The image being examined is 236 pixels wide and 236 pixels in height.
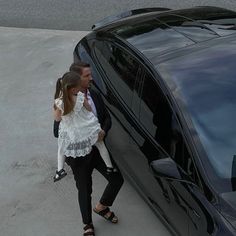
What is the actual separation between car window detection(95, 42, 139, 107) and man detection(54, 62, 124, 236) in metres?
0.35

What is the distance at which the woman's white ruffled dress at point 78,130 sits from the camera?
4047mm

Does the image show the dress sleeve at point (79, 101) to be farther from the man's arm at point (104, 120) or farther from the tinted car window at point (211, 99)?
the tinted car window at point (211, 99)

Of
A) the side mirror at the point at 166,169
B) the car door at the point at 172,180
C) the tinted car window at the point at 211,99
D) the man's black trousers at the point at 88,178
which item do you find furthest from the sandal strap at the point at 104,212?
the tinted car window at the point at 211,99

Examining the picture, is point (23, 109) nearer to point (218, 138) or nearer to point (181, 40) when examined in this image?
point (181, 40)

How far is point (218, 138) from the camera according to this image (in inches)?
149

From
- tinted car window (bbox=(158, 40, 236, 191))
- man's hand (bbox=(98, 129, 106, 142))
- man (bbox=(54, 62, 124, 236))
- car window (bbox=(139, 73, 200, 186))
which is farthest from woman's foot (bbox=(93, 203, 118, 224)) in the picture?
tinted car window (bbox=(158, 40, 236, 191))

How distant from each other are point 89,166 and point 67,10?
5662mm

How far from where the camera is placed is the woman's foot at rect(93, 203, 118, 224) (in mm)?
4812

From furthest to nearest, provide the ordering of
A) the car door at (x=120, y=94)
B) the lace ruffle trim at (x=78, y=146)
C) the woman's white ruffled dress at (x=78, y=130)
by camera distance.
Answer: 1. the car door at (x=120, y=94)
2. the lace ruffle trim at (x=78, y=146)
3. the woman's white ruffled dress at (x=78, y=130)

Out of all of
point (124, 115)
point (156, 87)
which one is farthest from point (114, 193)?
point (156, 87)

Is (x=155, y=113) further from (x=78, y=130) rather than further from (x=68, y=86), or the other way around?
(x=68, y=86)

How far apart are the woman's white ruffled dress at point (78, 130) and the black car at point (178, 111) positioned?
1.44ft

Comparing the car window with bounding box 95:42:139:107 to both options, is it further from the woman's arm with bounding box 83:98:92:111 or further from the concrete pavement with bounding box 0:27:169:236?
the concrete pavement with bounding box 0:27:169:236

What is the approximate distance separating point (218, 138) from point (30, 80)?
14.2 ft
